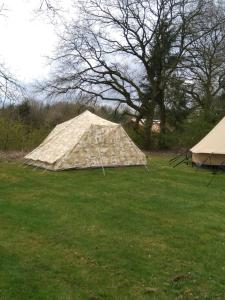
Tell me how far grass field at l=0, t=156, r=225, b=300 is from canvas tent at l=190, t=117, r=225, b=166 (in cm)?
270

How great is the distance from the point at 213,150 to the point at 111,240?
345 inches

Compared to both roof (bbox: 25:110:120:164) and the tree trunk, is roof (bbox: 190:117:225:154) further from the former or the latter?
the tree trunk

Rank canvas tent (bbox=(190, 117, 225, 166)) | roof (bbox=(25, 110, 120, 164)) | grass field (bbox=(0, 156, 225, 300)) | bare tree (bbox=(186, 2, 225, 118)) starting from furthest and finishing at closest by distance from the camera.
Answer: bare tree (bbox=(186, 2, 225, 118)) → canvas tent (bbox=(190, 117, 225, 166)) → roof (bbox=(25, 110, 120, 164)) → grass field (bbox=(0, 156, 225, 300))

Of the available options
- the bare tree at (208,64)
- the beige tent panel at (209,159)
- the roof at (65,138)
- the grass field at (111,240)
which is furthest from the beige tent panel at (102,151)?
the bare tree at (208,64)

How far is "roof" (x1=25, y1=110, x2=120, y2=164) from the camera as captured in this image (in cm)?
1458

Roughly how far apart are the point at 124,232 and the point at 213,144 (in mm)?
8502

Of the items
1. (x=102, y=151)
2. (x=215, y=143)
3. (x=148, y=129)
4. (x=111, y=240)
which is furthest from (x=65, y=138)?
(x=148, y=129)

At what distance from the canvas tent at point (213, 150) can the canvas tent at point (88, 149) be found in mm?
1849

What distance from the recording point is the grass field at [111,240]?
517cm

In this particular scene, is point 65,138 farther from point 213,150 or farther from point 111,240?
point 111,240

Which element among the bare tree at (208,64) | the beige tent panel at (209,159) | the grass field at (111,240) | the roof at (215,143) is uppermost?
the bare tree at (208,64)

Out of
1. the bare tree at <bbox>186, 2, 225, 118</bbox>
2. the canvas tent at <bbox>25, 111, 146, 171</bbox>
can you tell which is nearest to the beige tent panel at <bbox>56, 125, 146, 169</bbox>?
the canvas tent at <bbox>25, 111, 146, 171</bbox>

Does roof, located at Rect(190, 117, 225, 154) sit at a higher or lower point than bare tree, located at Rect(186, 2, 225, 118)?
lower

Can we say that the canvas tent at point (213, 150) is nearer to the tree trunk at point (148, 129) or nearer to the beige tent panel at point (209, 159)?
the beige tent panel at point (209, 159)
